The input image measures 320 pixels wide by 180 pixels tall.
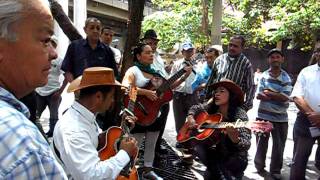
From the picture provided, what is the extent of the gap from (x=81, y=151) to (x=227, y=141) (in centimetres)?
254

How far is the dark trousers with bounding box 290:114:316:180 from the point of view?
17.5 feet

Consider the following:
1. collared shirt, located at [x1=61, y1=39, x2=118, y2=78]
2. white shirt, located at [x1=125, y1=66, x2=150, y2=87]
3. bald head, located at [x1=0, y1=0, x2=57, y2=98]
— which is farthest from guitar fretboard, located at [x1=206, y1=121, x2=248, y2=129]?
bald head, located at [x1=0, y1=0, x2=57, y2=98]

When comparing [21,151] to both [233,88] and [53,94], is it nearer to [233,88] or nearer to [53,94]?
[233,88]

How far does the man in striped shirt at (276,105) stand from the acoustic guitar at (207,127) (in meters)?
1.27

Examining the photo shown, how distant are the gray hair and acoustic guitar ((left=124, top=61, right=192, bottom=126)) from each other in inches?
169

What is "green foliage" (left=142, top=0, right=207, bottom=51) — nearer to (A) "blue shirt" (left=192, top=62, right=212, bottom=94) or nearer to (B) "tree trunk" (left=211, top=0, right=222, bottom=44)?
(B) "tree trunk" (left=211, top=0, right=222, bottom=44)

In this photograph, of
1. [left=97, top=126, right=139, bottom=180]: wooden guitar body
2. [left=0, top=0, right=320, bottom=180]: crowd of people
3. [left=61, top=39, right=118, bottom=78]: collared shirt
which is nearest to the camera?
[left=0, top=0, right=320, bottom=180]: crowd of people

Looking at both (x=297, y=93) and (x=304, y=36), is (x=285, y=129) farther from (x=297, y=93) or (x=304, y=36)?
(x=304, y=36)

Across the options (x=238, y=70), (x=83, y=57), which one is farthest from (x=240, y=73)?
(x=83, y=57)

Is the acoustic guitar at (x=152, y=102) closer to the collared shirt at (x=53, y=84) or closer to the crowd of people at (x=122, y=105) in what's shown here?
the crowd of people at (x=122, y=105)

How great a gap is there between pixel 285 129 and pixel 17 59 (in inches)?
219

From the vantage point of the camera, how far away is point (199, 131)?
519 cm

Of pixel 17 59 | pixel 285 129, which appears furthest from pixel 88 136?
pixel 285 129

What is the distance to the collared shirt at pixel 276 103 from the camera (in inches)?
244
